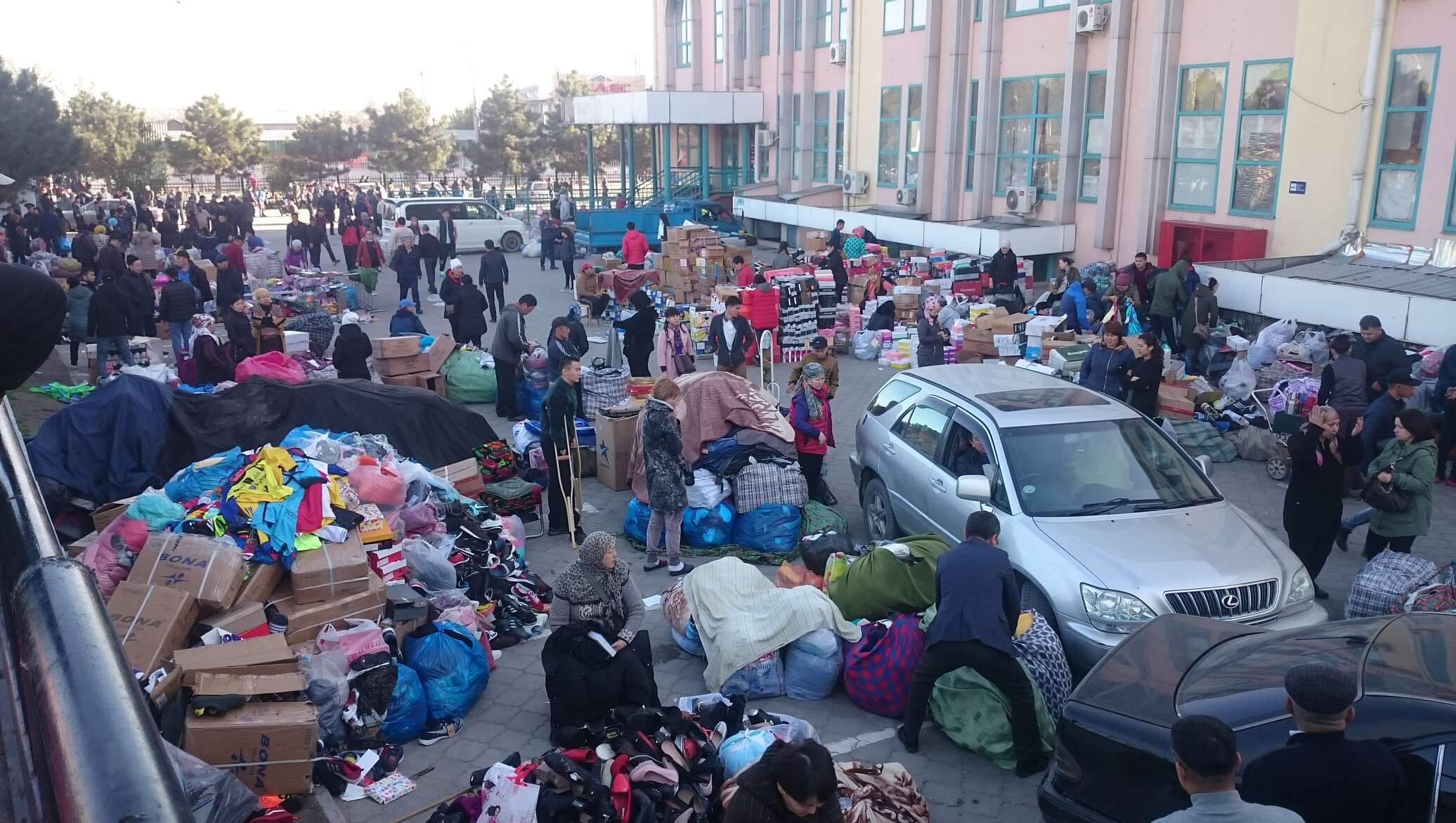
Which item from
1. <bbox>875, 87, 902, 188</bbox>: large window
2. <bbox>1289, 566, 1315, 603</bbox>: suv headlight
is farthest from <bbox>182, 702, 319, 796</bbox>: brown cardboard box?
<bbox>875, 87, 902, 188</bbox>: large window

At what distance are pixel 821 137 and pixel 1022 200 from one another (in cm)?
1038

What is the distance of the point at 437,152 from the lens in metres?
56.0

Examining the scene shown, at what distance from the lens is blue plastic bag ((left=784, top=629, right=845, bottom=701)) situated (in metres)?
6.96

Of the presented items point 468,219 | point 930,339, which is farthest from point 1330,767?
point 468,219

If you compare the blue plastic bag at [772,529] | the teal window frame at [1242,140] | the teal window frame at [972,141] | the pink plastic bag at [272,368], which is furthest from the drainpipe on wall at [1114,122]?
the pink plastic bag at [272,368]

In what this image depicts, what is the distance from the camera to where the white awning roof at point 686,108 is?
3231 centimetres

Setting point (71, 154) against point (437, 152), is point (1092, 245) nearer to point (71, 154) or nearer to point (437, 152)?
point (71, 154)

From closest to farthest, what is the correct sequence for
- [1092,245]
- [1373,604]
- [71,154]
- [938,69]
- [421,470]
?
[1373,604] < [421,470] < [1092,245] < [938,69] < [71,154]

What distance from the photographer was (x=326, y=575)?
7266 mm

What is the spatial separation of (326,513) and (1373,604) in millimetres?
7520

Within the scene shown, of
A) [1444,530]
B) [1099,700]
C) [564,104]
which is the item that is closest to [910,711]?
[1099,700]

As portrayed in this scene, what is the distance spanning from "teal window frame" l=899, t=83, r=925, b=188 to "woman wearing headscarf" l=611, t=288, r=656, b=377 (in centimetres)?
1318

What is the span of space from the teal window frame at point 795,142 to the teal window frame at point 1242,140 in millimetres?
15465

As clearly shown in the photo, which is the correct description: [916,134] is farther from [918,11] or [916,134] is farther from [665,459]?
[665,459]
